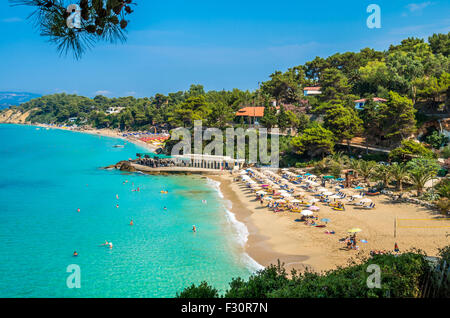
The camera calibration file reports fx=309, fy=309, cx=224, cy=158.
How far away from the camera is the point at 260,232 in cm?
2406

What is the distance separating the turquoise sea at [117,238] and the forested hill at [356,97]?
21.2 m

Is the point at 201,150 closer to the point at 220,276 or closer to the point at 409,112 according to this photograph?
the point at 409,112

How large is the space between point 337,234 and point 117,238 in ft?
54.6

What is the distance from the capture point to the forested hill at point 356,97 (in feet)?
137

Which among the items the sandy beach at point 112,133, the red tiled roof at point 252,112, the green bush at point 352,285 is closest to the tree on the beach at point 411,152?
the green bush at point 352,285

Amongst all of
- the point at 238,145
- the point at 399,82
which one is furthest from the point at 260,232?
the point at 399,82

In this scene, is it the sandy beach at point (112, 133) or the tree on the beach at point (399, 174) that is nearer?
the tree on the beach at point (399, 174)

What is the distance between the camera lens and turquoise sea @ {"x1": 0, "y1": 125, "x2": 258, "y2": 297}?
17719mm

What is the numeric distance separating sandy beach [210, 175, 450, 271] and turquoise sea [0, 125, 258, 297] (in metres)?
1.76

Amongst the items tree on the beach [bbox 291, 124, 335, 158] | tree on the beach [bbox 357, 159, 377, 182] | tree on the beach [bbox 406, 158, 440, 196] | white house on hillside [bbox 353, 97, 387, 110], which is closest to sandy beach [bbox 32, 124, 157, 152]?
tree on the beach [bbox 291, 124, 335, 158]
